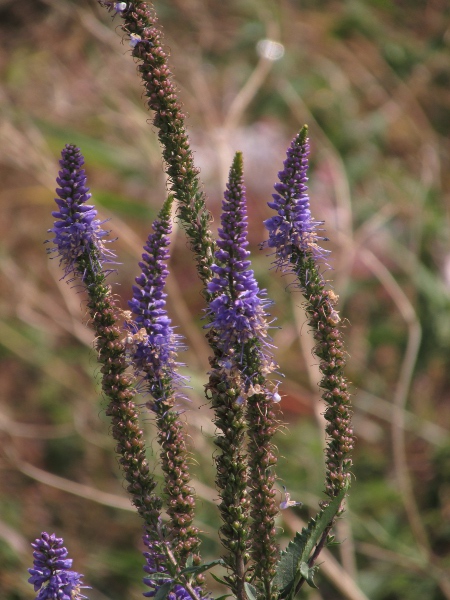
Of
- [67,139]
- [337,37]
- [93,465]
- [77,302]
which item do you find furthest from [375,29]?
[93,465]

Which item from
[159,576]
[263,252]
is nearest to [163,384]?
[159,576]

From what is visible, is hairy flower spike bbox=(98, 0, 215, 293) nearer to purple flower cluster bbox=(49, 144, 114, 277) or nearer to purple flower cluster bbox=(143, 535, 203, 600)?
purple flower cluster bbox=(49, 144, 114, 277)

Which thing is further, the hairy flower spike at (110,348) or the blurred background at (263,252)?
the blurred background at (263,252)

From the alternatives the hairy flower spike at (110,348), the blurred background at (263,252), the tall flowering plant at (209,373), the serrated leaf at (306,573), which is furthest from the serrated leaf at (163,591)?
the blurred background at (263,252)

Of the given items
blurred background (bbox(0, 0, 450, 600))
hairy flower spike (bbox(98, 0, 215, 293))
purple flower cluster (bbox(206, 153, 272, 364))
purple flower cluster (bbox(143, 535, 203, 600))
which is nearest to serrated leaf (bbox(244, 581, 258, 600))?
purple flower cluster (bbox(143, 535, 203, 600))

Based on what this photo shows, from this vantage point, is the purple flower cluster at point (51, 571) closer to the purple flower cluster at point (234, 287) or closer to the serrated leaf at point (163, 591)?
the serrated leaf at point (163, 591)

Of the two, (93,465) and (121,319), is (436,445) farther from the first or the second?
(121,319)
